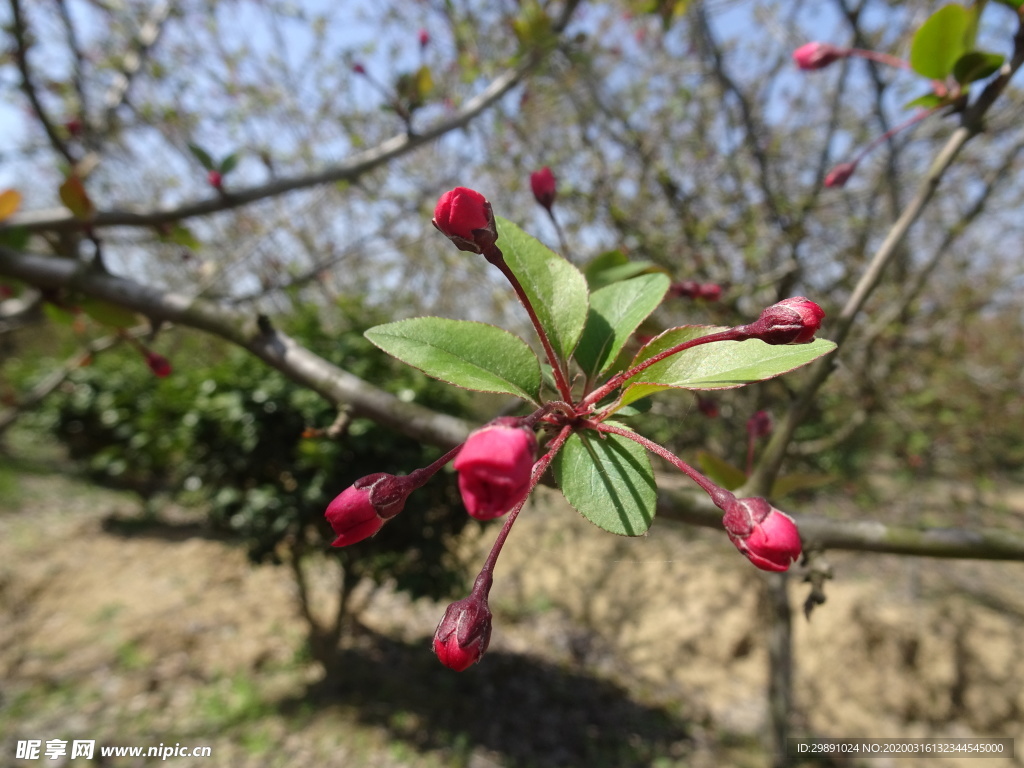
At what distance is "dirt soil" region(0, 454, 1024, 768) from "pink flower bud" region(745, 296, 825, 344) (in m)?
2.19

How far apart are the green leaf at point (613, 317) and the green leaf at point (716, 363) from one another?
94 millimetres

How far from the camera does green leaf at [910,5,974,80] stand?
879mm

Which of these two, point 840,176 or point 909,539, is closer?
point 909,539

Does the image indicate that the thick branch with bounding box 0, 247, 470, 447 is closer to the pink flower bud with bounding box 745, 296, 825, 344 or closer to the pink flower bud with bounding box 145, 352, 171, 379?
the pink flower bud with bounding box 145, 352, 171, 379

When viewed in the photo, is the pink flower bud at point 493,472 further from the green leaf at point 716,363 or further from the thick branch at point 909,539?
the thick branch at point 909,539

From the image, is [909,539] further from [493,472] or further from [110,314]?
[110,314]

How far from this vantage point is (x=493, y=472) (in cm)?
42

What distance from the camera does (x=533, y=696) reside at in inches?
138

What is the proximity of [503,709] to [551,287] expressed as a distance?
11.2ft

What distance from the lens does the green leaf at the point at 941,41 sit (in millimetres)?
879

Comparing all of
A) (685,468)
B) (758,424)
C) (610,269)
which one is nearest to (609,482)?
(685,468)

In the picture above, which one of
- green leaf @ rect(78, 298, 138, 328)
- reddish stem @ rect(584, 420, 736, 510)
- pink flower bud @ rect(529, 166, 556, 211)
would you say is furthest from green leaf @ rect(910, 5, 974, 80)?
green leaf @ rect(78, 298, 138, 328)

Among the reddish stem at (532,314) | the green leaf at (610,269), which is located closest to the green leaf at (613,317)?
the reddish stem at (532,314)

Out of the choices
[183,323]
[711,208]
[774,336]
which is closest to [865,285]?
[774,336]
